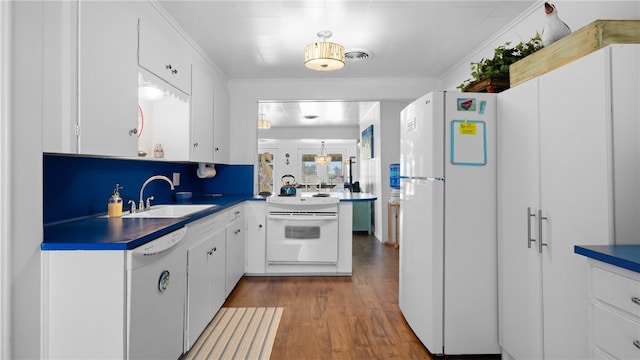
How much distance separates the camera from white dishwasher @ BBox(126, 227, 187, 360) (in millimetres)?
1333

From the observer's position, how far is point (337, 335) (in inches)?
89.6

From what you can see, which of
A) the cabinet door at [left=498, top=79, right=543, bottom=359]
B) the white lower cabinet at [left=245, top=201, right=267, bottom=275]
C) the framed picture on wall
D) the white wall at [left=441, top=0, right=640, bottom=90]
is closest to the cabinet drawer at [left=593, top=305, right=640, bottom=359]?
the cabinet door at [left=498, top=79, right=543, bottom=359]

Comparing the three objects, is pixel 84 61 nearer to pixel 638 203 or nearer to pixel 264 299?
pixel 264 299

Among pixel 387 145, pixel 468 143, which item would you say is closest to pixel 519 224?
pixel 468 143

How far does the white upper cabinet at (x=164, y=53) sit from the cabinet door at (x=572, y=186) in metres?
2.39

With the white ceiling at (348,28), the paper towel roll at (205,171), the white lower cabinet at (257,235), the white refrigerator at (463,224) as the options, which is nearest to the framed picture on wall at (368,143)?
the white ceiling at (348,28)

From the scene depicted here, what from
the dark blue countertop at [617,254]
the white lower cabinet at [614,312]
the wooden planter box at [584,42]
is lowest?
the white lower cabinet at [614,312]

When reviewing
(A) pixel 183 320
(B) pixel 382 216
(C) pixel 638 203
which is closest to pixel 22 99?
(A) pixel 183 320

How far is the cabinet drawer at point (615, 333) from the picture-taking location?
3.24ft

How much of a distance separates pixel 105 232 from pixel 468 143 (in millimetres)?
2083

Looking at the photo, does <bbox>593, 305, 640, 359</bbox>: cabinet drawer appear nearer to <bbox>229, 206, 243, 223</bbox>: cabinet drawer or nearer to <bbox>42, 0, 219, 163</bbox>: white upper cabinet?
<bbox>42, 0, 219, 163</bbox>: white upper cabinet

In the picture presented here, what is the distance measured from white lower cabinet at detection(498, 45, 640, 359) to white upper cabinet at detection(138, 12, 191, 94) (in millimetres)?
2322

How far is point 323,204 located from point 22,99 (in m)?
2.64

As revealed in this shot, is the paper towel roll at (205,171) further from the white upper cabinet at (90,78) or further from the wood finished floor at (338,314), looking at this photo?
the white upper cabinet at (90,78)
